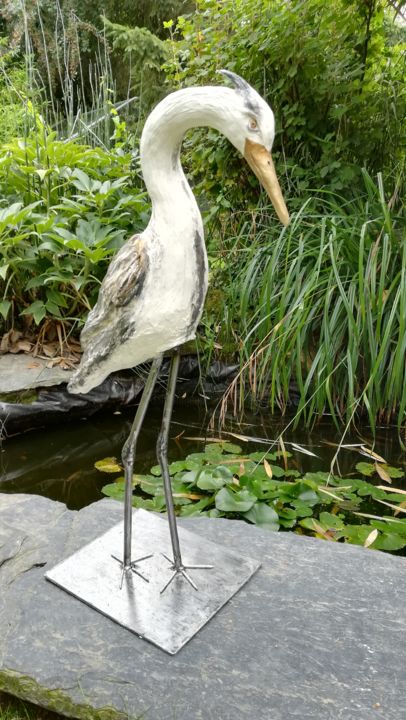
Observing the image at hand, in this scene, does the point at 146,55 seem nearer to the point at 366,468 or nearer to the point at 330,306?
the point at 330,306

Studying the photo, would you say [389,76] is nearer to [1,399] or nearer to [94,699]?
[1,399]

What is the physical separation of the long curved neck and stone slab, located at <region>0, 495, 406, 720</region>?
1.03m

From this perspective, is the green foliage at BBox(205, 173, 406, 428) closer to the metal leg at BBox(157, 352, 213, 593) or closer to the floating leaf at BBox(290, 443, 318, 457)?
the floating leaf at BBox(290, 443, 318, 457)

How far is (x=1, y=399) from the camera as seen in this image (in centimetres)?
296

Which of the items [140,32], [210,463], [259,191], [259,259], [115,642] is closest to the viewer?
[115,642]

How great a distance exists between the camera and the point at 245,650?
1387mm

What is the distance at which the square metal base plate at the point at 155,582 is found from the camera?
144 centimetres

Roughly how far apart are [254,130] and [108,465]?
1950 mm

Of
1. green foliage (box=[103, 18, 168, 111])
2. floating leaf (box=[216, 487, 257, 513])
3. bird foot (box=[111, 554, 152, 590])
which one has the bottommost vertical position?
floating leaf (box=[216, 487, 257, 513])

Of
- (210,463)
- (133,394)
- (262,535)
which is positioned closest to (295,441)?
(210,463)

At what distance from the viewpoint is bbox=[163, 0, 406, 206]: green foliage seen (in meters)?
3.01

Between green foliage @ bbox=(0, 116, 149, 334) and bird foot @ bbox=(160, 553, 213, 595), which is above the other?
green foliage @ bbox=(0, 116, 149, 334)

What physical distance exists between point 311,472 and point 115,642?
1.55 meters

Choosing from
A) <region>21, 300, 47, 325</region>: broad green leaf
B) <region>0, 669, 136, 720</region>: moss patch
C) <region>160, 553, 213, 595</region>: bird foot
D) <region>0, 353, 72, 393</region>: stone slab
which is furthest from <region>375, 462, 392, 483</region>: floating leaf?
<region>21, 300, 47, 325</region>: broad green leaf
